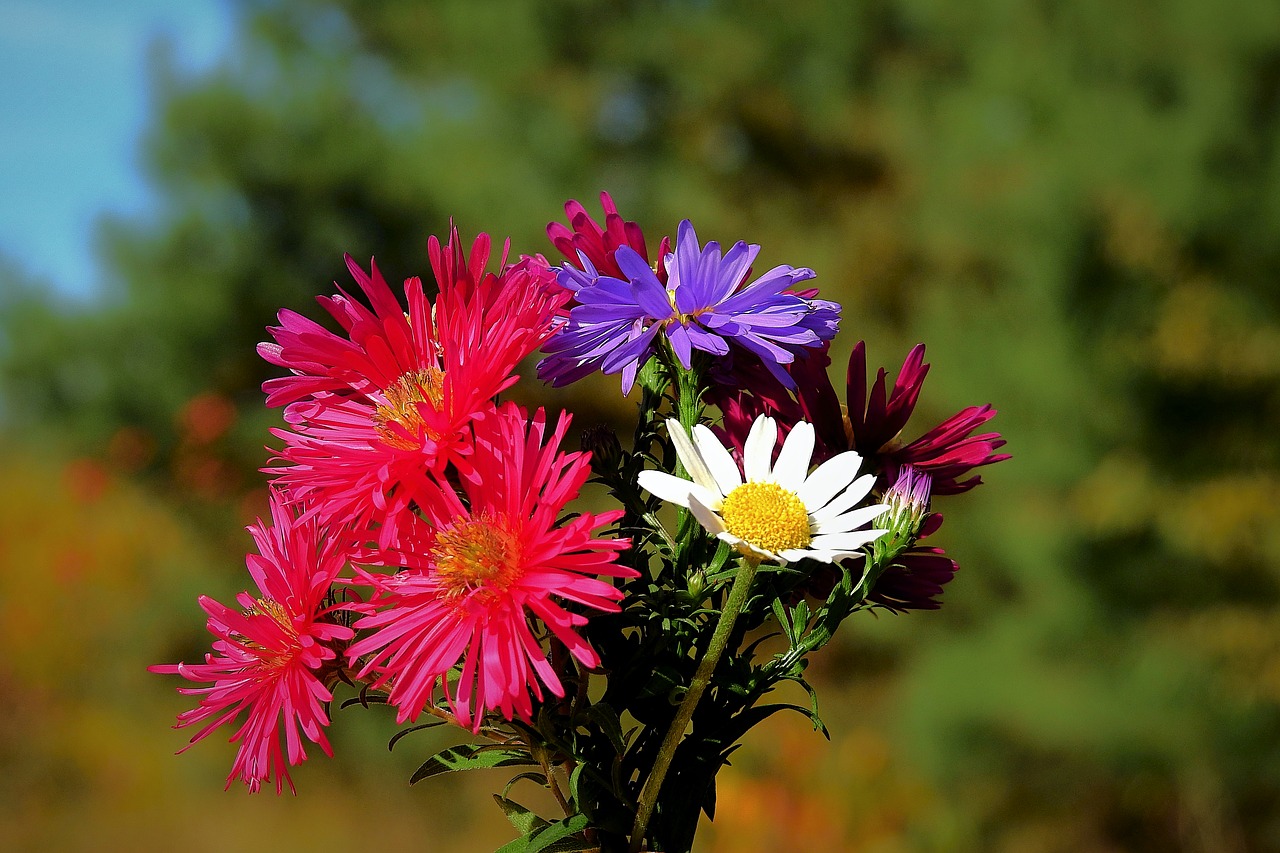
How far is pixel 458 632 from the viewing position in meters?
0.41

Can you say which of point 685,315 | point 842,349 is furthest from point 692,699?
point 842,349

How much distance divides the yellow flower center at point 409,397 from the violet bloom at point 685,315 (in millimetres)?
47

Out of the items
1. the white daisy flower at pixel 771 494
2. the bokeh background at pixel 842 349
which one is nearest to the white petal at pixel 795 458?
the white daisy flower at pixel 771 494

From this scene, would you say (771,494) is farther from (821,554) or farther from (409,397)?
(409,397)

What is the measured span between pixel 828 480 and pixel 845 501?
0.04ft

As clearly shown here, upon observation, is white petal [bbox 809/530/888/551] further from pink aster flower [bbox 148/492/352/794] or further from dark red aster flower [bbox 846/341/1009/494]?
pink aster flower [bbox 148/492/352/794]

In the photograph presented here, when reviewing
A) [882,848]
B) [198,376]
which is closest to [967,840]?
[882,848]

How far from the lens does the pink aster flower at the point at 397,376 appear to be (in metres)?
0.42

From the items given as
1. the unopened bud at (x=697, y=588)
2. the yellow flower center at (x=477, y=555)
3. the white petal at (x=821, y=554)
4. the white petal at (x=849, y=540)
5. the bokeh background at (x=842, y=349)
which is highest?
the bokeh background at (x=842, y=349)

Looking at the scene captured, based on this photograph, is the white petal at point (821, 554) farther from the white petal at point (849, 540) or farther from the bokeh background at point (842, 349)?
the bokeh background at point (842, 349)

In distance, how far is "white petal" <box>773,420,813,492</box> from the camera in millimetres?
460

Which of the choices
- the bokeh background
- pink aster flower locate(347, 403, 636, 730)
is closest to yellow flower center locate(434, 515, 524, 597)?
pink aster flower locate(347, 403, 636, 730)

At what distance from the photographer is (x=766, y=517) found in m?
0.43

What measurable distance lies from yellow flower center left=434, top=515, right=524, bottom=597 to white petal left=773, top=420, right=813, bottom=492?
0.12 meters
